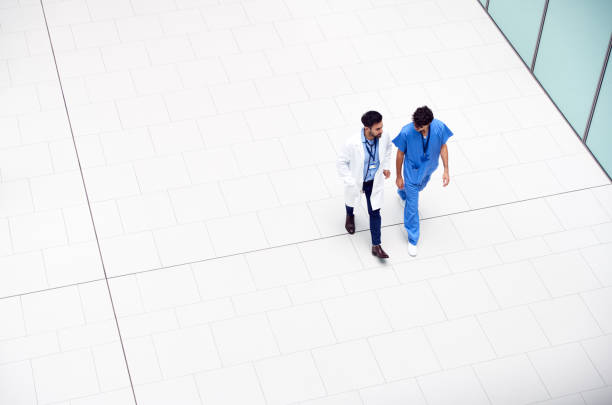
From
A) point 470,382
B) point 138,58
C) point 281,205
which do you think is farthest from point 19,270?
point 470,382

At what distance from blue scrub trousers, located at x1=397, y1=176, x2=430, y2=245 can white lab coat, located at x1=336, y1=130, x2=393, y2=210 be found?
0.25 m

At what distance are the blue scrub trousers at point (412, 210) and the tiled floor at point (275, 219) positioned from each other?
17 centimetres

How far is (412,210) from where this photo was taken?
6133 mm

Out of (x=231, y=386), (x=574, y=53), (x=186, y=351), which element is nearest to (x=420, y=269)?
(x=231, y=386)

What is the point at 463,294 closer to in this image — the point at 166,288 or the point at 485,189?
the point at 485,189

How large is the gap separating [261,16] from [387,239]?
10.9 feet

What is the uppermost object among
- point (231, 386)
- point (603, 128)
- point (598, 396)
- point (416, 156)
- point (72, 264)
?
point (416, 156)

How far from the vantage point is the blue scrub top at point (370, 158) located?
225 inches

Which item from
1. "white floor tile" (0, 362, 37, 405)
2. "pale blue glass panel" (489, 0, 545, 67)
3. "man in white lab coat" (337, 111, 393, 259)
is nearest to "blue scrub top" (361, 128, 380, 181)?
"man in white lab coat" (337, 111, 393, 259)

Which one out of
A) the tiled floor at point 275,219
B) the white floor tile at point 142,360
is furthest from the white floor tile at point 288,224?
the white floor tile at point 142,360

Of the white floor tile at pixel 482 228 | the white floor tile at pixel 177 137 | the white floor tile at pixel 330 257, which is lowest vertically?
the white floor tile at pixel 482 228

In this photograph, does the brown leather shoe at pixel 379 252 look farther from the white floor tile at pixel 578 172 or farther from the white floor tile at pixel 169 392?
the white floor tile at pixel 578 172

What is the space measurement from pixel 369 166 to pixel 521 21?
319cm

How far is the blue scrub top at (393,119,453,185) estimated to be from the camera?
582cm
